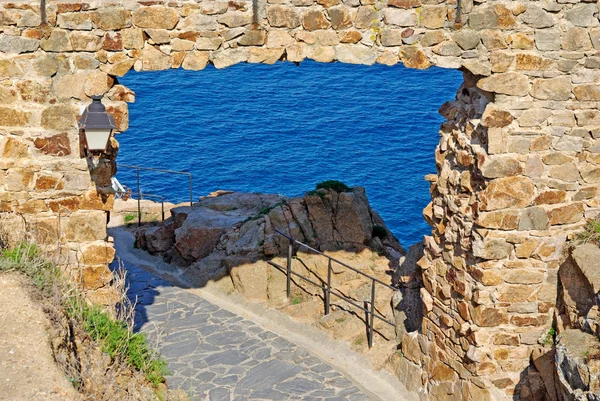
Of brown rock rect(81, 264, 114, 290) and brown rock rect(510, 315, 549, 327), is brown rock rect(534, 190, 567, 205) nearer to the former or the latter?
brown rock rect(510, 315, 549, 327)

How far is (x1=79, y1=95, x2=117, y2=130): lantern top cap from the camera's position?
29.9ft

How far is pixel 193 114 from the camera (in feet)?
128

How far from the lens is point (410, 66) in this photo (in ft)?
31.9

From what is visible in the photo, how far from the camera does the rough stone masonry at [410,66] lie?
9.33 metres

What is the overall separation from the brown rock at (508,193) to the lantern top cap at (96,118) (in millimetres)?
4133

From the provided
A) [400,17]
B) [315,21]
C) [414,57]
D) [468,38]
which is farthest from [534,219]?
[315,21]

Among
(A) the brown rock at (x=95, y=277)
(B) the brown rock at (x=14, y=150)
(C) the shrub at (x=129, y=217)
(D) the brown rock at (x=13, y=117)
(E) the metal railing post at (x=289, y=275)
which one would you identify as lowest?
(C) the shrub at (x=129, y=217)

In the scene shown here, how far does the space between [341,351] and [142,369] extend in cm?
388

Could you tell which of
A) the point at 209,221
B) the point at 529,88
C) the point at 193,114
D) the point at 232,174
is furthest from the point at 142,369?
the point at 193,114

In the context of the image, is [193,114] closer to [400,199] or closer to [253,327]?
[400,199]

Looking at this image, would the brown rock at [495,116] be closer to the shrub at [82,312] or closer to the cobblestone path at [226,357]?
the cobblestone path at [226,357]

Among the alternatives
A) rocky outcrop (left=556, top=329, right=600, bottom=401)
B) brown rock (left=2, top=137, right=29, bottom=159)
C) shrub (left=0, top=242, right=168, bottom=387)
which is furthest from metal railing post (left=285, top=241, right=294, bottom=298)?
brown rock (left=2, top=137, right=29, bottom=159)

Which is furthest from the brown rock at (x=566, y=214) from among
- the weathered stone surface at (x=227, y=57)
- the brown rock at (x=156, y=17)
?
the brown rock at (x=156, y=17)

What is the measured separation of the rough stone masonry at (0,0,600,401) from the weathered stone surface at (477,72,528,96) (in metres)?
0.02
